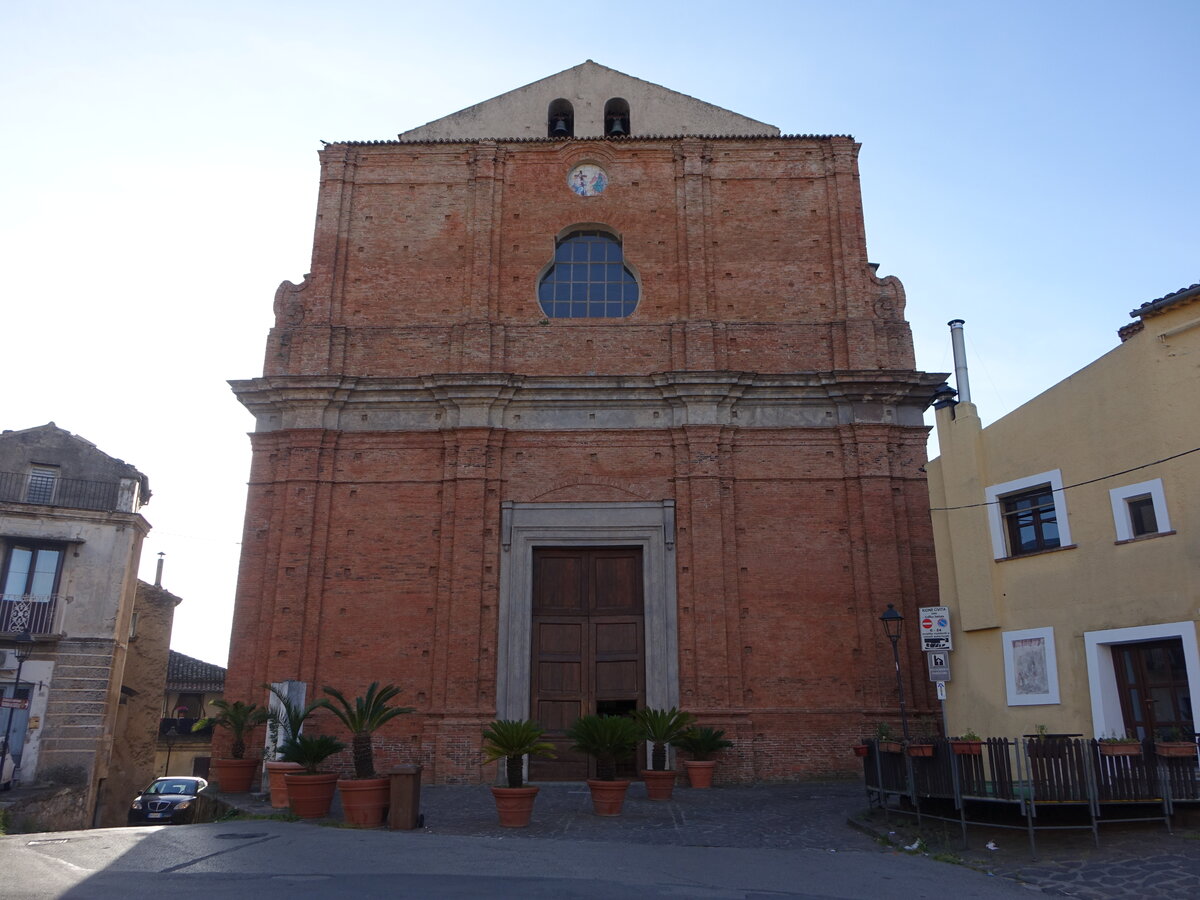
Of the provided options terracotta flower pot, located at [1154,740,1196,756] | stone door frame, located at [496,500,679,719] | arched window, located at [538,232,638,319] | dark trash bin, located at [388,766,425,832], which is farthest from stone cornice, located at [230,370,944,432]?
terracotta flower pot, located at [1154,740,1196,756]

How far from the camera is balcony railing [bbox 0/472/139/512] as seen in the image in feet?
76.6

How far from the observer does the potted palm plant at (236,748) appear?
49.0 ft

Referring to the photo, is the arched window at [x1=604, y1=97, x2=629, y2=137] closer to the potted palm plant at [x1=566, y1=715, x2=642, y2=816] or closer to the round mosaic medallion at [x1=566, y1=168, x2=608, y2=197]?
the round mosaic medallion at [x1=566, y1=168, x2=608, y2=197]

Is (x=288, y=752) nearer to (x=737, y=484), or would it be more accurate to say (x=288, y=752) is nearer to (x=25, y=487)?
(x=737, y=484)

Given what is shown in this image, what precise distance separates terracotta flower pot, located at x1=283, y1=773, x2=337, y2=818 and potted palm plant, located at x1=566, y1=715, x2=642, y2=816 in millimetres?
3162

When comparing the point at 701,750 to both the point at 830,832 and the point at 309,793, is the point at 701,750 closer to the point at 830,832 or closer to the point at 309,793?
the point at 830,832

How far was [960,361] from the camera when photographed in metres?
16.4

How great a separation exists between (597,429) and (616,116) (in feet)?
26.4

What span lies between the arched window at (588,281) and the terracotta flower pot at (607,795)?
9797 mm

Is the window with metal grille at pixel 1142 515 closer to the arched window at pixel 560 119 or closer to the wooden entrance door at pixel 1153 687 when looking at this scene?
the wooden entrance door at pixel 1153 687

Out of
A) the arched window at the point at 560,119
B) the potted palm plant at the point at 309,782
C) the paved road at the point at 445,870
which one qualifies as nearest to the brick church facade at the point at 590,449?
the arched window at the point at 560,119

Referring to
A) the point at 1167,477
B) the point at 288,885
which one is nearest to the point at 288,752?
the point at 288,885

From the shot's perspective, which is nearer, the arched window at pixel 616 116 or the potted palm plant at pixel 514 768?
the potted palm plant at pixel 514 768

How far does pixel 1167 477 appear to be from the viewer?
38.5ft
